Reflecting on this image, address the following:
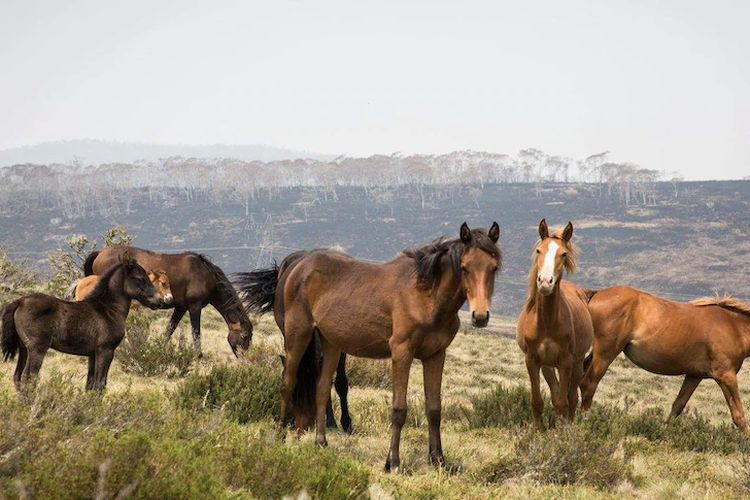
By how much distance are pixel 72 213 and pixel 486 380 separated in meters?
155

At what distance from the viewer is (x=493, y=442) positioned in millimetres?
8438

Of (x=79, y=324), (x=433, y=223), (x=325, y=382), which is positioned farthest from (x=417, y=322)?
(x=433, y=223)

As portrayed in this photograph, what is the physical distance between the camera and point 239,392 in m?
8.33

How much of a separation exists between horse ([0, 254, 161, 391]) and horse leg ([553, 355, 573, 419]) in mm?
4976

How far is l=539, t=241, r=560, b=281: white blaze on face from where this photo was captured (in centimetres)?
747

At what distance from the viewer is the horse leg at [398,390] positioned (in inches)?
257

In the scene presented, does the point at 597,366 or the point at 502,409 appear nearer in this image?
the point at 502,409

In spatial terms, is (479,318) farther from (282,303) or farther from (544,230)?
(282,303)

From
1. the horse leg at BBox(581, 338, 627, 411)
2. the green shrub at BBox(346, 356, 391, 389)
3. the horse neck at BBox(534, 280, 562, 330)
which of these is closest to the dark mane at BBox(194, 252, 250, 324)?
the green shrub at BBox(346, 356, 391, 389)

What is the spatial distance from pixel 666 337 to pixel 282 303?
5.62 meters

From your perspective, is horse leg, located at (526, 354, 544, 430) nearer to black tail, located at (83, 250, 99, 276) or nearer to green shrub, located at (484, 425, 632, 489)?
green shrub, located at (484, 425, 632, 489)

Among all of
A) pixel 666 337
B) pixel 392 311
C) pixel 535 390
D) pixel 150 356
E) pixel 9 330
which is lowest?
pixel 150 356

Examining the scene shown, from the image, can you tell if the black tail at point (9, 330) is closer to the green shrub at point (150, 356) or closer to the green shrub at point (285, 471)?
the green shrub at point (150, 356)

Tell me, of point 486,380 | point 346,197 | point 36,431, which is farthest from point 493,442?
point 346,197
